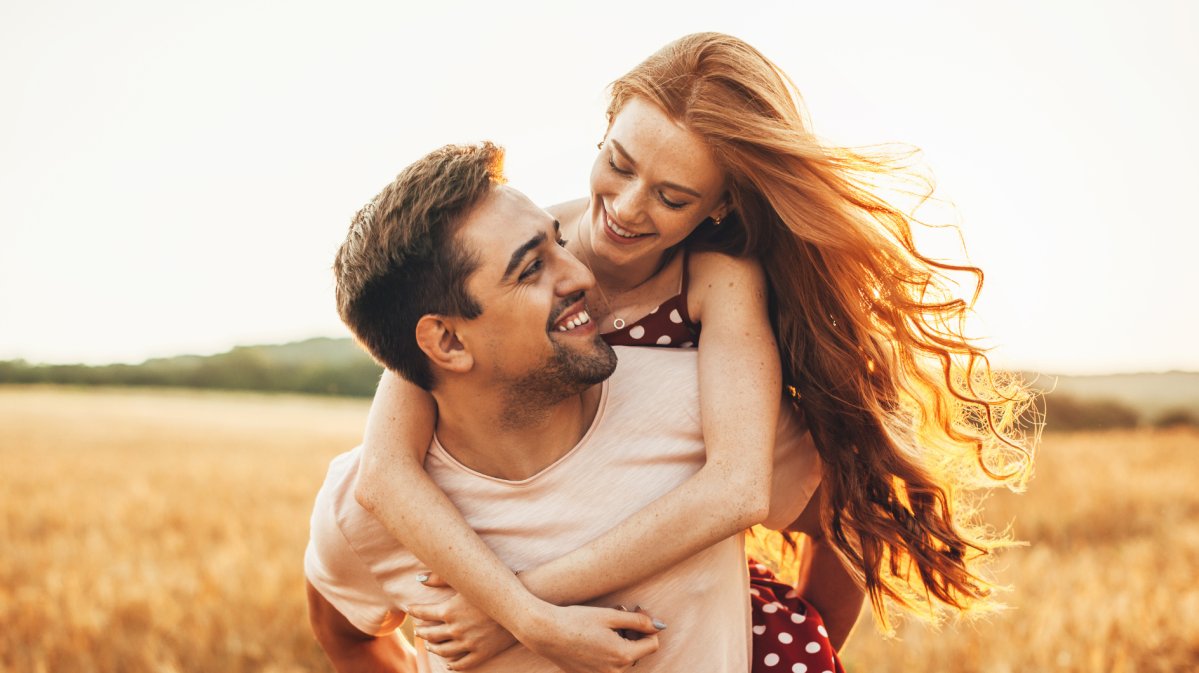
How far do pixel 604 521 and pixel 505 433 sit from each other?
0.46m

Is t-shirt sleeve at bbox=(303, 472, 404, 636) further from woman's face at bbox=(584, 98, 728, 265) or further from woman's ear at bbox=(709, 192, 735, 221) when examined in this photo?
woman's ear at bbox=(709, 192, 735, 221)

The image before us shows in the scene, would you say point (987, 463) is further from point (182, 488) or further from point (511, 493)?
point (182, 488)

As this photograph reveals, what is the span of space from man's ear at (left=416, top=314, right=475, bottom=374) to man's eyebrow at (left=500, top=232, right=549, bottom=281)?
0.87ft

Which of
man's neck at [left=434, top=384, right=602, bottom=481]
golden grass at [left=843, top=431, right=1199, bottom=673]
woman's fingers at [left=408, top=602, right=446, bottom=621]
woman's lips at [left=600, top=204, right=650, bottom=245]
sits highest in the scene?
woman's lips at [left=600, top=204, right=650, bottom=245]

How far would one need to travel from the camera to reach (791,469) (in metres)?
2.73

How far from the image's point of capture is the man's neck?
2.40 meters

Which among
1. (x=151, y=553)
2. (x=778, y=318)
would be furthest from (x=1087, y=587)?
(x=151, y=553)

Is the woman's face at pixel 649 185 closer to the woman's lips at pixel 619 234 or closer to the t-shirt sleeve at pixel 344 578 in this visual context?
the woman's lips at pixel 619 234

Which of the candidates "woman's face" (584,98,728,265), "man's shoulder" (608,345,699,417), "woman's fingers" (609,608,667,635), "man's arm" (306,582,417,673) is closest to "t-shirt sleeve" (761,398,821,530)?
"man's shoulder" (608,345,699,417)

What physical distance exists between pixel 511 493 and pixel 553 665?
588 mm

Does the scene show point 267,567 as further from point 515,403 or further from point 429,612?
point 515,403

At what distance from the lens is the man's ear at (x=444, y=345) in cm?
232

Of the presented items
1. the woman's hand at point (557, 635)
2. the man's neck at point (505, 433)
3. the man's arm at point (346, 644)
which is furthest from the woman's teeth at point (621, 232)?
the man's arm at point (346, 644)

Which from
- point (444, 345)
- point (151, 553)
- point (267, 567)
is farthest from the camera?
point (151, 553)
